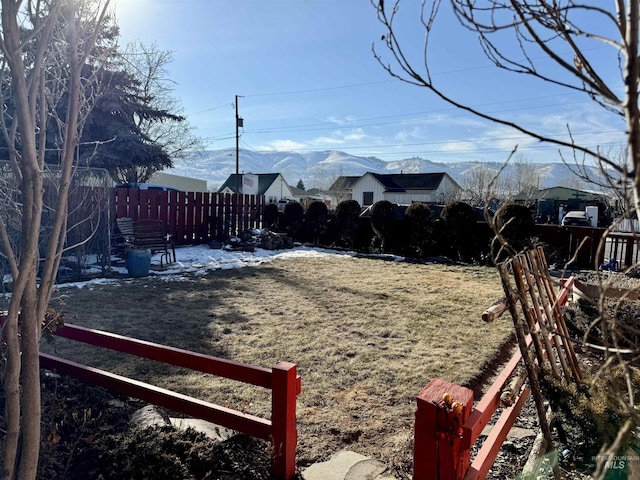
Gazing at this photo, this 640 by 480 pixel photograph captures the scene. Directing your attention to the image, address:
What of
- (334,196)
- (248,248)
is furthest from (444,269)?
(334,196)

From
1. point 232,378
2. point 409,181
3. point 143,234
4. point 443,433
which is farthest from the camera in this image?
point 409,181

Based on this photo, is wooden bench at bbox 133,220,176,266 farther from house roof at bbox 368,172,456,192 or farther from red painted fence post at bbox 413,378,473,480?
house roof at bbox 368,172,456,192

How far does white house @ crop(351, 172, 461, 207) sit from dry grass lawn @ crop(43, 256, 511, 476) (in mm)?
24873

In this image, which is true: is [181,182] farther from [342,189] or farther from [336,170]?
[336,170]

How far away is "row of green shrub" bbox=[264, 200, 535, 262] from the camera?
8789 mm

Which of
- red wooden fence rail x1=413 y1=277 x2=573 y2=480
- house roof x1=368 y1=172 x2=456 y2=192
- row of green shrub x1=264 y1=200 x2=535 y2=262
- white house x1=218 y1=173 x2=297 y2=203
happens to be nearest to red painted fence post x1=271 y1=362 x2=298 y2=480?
red wooden fence rail x1=413 y1=277 x2=573 y2=480

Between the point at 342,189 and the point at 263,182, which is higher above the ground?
the point at 263,182

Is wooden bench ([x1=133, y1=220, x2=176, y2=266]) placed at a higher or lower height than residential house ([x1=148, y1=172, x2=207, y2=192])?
lower

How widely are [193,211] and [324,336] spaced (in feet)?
26.1

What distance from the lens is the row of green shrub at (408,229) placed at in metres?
8.79

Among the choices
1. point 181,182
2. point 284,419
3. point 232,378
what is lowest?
point 284,419

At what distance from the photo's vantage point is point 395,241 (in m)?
10.4

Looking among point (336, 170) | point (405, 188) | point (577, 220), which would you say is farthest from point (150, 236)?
point (336, 170)

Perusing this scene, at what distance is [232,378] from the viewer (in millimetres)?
1847
